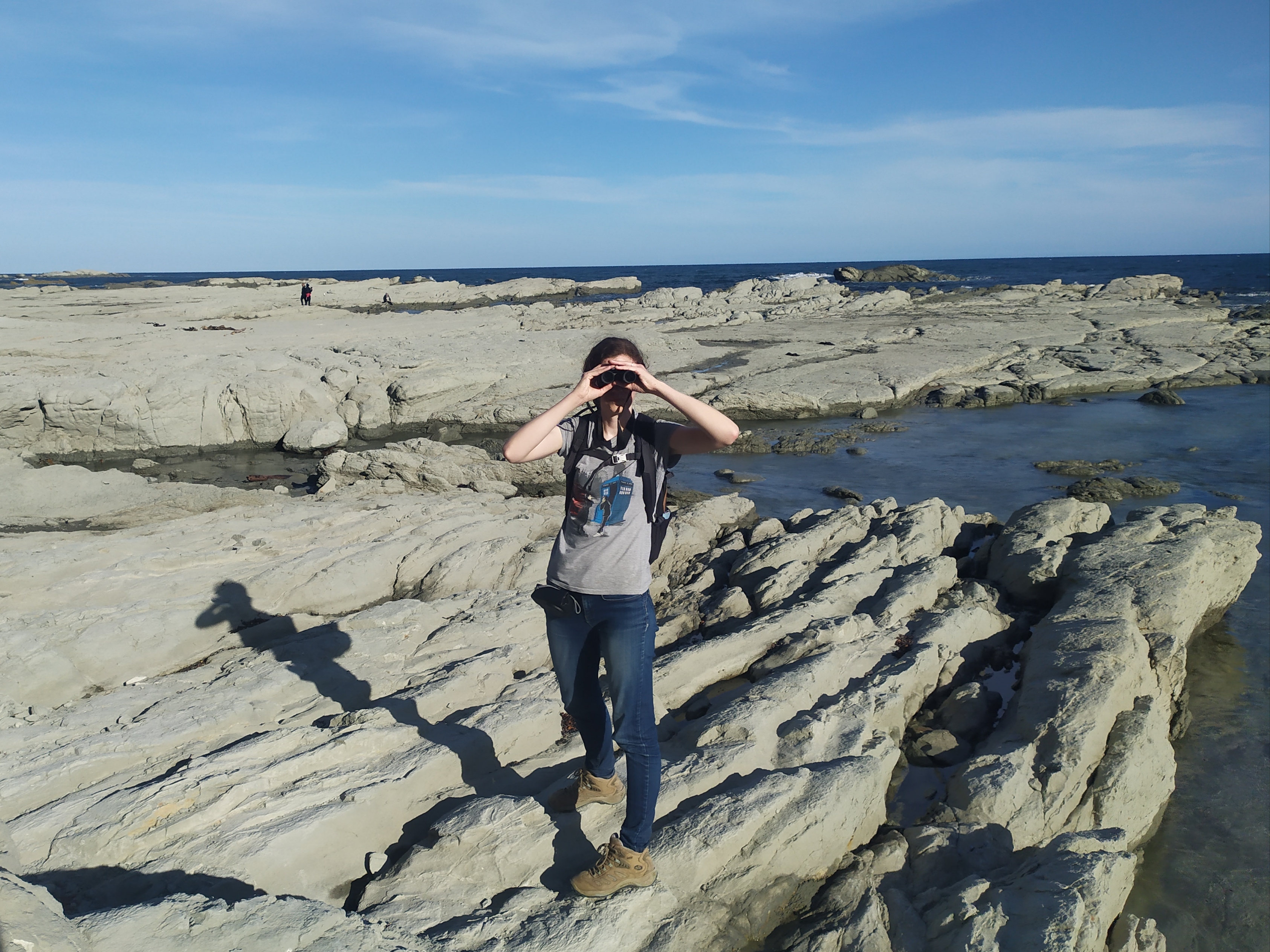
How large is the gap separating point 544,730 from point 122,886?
7.33 feet

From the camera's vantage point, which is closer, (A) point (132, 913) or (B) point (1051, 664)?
(A) point (132, 913)

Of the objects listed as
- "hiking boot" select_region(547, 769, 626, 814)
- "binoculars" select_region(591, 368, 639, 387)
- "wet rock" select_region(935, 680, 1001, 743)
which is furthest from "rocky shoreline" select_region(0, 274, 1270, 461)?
"binoculars" select_region(591, 368, 639, 387)

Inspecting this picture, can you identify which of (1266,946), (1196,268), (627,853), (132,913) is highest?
(1196,268)

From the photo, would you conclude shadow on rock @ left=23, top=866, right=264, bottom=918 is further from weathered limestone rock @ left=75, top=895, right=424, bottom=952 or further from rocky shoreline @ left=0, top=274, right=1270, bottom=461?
rocky shoreline @ left=0, top=274, right=1270, bottom=461

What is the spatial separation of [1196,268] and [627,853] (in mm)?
107975

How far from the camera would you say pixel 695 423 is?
10.5 feet

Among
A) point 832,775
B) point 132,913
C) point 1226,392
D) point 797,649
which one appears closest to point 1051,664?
point 797,649

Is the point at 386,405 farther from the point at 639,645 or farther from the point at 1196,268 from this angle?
the point at 1196,268

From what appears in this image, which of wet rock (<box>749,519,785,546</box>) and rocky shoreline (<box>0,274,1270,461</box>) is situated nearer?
wet rock (<box>749,519,785,546</box>)

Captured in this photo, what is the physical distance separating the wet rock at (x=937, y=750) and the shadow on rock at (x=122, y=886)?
421 cm

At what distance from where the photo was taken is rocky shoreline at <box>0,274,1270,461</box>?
50.8 feet

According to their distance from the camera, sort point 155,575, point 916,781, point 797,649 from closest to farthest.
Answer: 1. point 916,781
2. point 797,649
3. point 155,575

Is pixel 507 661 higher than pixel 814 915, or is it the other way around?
pixel 507 661

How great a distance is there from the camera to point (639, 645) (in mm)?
3168
